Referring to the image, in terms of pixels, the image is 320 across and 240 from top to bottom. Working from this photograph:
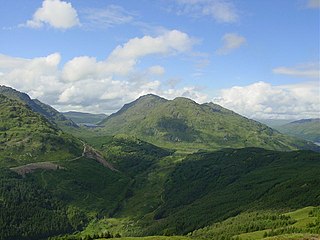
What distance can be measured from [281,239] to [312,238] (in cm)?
1461

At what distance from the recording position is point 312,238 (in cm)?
18350

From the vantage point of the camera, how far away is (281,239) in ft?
597
